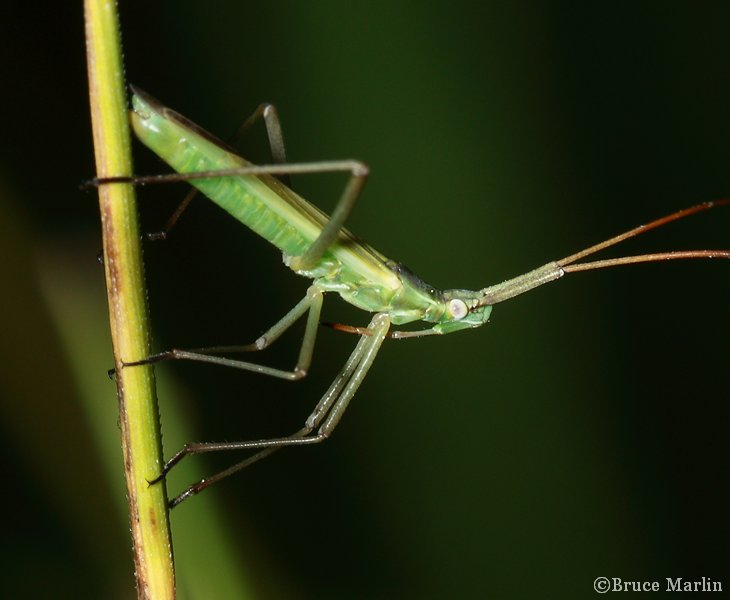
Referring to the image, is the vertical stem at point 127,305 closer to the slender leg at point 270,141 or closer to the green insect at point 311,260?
the green insect at point 311,260

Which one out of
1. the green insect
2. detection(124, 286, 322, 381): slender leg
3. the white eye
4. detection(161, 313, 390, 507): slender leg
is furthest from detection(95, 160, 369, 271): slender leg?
the white eye

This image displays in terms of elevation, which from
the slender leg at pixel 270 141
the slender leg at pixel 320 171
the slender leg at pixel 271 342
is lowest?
the slender leg at pixel 271 342

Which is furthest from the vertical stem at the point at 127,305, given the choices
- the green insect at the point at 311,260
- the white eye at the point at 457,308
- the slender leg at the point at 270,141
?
the white eye at the point at 457,308

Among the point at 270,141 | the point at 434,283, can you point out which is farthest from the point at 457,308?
the point at 270,141

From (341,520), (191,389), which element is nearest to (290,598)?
(341,520)

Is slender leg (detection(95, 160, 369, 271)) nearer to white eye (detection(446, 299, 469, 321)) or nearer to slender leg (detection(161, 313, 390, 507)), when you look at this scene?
slender leg (detection(161, 313, 390, 507))

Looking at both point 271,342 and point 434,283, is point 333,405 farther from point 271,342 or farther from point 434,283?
point 434,283

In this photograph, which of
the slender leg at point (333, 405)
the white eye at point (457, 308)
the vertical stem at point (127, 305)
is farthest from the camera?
the white eye at point (457, 308)
